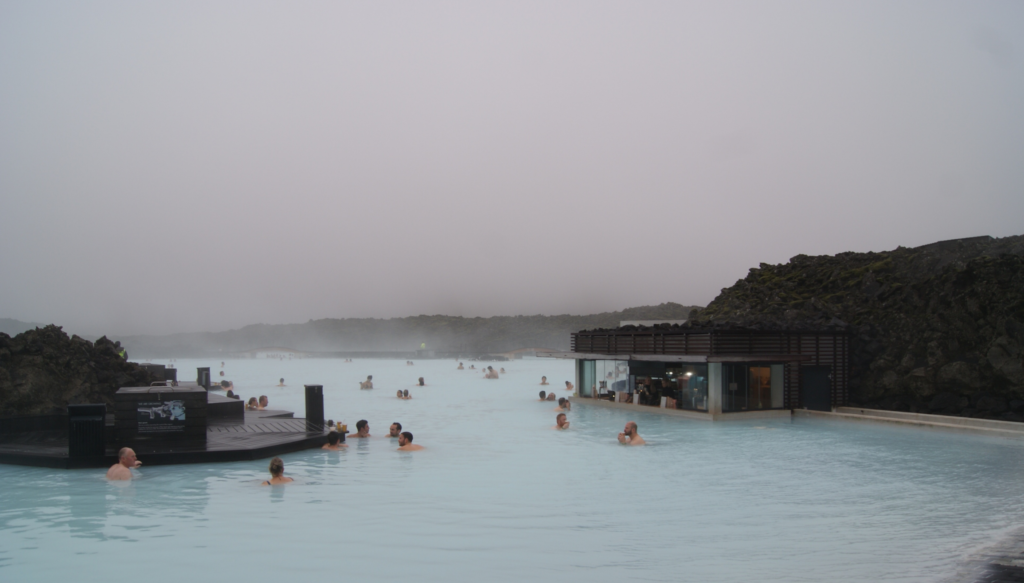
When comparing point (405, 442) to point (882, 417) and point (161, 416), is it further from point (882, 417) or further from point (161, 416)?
point (882, 417)

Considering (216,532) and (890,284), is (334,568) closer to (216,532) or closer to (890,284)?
(216,532)

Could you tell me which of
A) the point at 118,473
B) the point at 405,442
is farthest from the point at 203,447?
the point at 405,442

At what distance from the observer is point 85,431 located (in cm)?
1341

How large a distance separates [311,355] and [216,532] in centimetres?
11823

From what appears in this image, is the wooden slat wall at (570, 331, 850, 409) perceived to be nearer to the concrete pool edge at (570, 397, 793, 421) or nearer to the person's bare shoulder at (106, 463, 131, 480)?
the concrete pool edge at (570, 397, 793, 421)

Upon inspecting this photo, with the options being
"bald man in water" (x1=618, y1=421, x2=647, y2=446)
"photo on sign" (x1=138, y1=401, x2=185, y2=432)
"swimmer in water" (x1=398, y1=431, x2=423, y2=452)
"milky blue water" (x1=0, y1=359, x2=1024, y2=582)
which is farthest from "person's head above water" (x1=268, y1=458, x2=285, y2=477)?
"bald man in water" (x1=618, y1=421, x2=647, y2=446)

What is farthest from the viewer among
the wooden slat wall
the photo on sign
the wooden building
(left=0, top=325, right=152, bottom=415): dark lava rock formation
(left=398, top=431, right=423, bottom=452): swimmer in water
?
the wooden slat wall

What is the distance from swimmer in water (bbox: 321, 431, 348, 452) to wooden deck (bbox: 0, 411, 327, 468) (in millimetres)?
314

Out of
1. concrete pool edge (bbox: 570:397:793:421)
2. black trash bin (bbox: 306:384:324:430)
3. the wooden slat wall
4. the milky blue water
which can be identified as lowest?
concrete pool edge (bbox: 570:397:793:421)

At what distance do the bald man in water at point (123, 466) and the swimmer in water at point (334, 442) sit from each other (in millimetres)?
4320

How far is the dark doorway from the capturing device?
23.9m

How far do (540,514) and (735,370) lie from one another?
13708 mm

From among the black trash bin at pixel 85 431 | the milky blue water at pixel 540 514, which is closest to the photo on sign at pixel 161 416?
the black trash bin at pixel 85 431

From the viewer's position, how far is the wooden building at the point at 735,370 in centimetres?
2242
